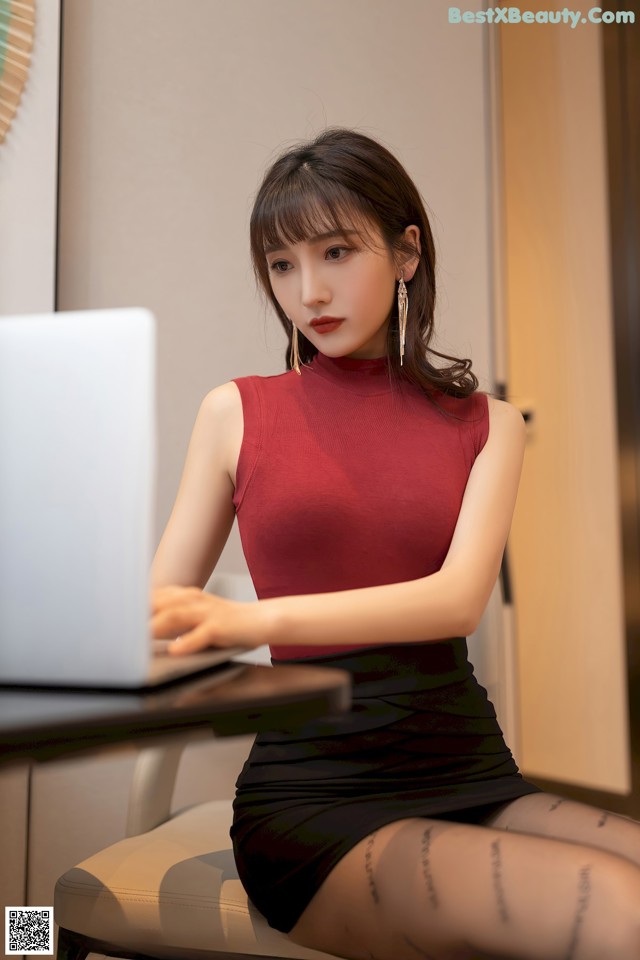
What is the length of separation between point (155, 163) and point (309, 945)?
1.50 m

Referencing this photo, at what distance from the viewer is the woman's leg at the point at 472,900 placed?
2.68 feet

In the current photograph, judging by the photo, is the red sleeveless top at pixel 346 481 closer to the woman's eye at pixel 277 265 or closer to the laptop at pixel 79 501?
the woman's eye at pixel 277 265

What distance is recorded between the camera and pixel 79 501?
582 mm

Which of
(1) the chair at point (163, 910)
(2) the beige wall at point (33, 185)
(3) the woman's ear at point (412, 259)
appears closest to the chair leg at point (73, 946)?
(1) the chair at point (163, 910)

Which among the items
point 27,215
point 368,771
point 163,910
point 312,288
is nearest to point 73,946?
point 163,910

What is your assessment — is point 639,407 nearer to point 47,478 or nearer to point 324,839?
point 324,839

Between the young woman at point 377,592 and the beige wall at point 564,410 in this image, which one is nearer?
the young woman at point 377,592

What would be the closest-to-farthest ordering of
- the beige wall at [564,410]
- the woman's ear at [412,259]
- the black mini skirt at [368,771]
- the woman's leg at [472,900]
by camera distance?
the woman's leg at [472,900] → the black mini skirt at [368,771] → the woman's ear at [412,259] → the beige wall at [564,410]

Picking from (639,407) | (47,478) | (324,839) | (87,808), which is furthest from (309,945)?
(639,407)

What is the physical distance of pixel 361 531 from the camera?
1.14 meters

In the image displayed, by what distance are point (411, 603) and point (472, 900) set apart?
27cm

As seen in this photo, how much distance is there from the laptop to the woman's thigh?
0.60 m

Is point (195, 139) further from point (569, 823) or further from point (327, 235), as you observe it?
point (569, 823)

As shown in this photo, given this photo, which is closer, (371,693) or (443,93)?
(371,693)
